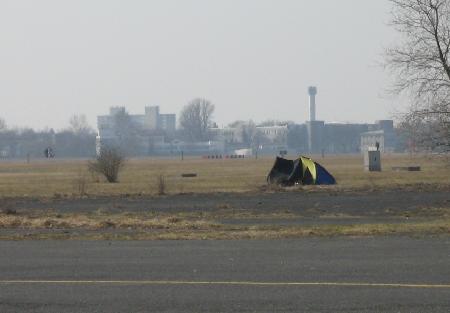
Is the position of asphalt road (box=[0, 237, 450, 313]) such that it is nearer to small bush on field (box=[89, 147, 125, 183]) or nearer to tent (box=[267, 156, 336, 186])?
tent (box=[267, 156, 336, 186])

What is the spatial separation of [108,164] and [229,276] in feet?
141

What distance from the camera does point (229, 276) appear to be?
11.9 m

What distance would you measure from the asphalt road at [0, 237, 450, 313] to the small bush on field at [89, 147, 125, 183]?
37622mm

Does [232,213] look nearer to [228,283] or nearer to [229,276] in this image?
[229,276]

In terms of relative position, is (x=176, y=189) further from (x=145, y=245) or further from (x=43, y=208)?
(x=145, y=245)

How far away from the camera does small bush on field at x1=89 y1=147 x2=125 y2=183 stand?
54.3m

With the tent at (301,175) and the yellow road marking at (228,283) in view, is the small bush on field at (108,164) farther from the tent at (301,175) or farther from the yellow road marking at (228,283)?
the yellow road marking at (228,283)

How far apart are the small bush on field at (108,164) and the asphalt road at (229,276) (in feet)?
123

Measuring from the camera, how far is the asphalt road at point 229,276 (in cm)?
982

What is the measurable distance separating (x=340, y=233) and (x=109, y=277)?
7.79 metres

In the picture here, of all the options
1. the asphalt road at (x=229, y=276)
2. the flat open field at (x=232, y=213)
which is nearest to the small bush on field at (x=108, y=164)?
the flat open field at (x=232, y=213)

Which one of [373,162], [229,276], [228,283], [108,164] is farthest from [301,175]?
[228,283]

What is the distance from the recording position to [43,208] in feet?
100

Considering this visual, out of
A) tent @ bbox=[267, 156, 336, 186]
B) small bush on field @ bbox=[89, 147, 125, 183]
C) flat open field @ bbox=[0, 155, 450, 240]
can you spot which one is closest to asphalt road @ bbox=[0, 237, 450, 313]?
flat open field @ bbox=[0, 155, 450, 240]
